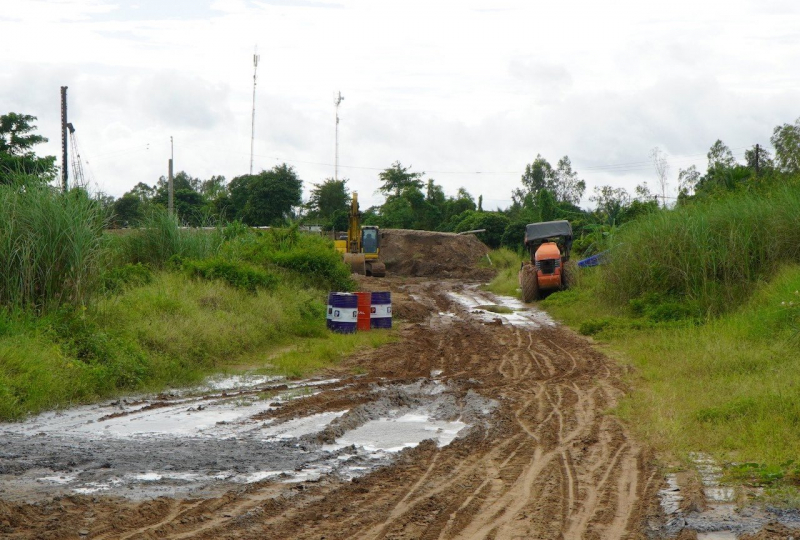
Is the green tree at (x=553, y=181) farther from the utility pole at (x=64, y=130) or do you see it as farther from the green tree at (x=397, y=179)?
the utility pole at (x=64, y=130)

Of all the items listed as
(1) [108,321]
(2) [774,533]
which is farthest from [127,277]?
(2) [774,533]

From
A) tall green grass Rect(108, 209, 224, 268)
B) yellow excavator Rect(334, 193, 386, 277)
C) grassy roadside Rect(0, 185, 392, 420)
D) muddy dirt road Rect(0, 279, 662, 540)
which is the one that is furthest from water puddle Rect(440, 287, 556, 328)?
yellow excavator Rect(334, 193, 386, 277)

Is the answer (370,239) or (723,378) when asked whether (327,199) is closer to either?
(370,239)

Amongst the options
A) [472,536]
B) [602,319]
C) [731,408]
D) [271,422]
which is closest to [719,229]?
[602,319]

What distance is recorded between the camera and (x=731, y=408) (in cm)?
916

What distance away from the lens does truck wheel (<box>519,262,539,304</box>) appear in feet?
88.2

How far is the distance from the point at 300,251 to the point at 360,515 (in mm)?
18714

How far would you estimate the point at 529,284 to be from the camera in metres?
26.9

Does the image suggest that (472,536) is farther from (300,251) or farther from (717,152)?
(717,152)

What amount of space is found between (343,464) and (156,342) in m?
→ 6.65

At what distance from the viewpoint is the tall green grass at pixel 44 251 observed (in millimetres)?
12117

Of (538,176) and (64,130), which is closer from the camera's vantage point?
(64,130)

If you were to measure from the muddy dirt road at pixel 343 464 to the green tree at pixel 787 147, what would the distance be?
76.8ft

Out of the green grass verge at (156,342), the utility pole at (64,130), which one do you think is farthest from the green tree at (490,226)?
the green grass verge at (156,342)
